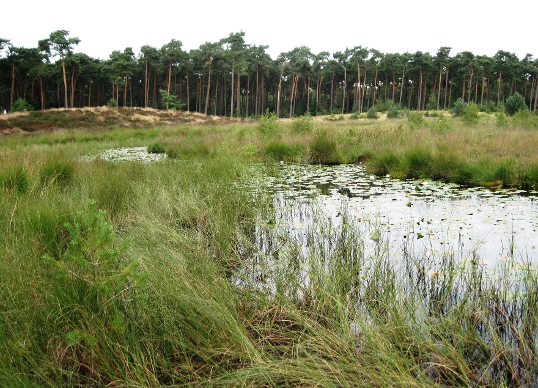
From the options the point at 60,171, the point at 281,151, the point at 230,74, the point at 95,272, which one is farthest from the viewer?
the point at 230,74

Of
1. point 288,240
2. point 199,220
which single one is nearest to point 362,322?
point 288,240

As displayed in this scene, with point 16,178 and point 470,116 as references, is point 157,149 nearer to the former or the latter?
point 16,178

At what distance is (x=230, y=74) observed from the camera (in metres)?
57.3

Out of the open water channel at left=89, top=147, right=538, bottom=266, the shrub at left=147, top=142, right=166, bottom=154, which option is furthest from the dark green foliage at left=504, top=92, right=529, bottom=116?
the open water channel at left=89, top=147, right=538, bottom=266

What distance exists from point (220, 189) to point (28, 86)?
54.1 m

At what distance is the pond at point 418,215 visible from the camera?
372 centimetres

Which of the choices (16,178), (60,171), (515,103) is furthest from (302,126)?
(515,103)

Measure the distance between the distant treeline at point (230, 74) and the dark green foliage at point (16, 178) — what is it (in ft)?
136

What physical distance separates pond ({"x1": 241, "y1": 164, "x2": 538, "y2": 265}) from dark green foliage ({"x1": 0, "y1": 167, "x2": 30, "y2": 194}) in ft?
10.5

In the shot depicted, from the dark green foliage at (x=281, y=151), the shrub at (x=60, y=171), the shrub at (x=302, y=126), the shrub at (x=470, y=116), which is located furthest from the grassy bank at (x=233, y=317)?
the shrub at (x=470, y=116)

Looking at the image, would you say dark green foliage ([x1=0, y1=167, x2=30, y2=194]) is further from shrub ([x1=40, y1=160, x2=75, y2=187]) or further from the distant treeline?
the distant treeline

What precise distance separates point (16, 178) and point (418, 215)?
5201 mm

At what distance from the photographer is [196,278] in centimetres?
235

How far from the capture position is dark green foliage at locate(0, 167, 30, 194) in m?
4.93
